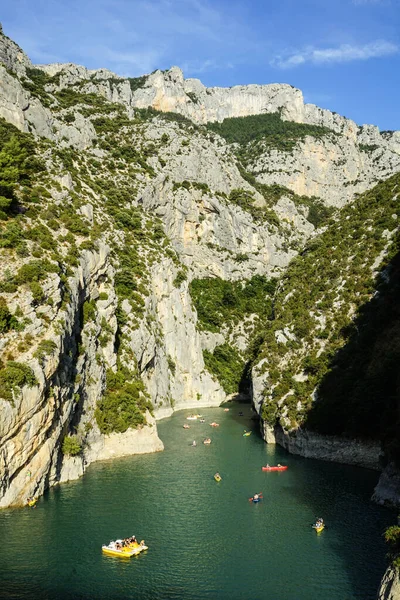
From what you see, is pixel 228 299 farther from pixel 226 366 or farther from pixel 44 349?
pixel 44 349

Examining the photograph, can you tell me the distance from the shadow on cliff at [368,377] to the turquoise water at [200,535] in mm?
5175

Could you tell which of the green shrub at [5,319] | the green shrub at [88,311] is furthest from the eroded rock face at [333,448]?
the green shrub at [5,319]

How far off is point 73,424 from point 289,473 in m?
25.5

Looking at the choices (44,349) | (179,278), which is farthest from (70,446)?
(179,278)

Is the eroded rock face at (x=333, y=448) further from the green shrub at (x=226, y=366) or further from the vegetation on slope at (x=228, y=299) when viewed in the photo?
the vegetation on slope at (x=228, y=299)

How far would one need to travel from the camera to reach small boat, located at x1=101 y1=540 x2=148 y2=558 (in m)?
35.1

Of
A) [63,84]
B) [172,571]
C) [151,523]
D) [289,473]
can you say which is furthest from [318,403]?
[63,84]

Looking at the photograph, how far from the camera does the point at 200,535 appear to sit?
3931cm

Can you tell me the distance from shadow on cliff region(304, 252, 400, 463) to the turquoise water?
5.18m

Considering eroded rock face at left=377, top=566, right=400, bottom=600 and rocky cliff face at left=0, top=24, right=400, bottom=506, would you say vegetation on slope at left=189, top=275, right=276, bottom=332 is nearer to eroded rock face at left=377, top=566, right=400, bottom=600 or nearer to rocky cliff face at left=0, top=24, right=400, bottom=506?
rocky cliff face at left=0, top=24, right=400, bottom=506

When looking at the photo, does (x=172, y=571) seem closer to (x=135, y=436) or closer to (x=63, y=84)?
(x=135, y=436)

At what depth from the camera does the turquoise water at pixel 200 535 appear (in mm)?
31312

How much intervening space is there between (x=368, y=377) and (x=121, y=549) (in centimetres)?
3694

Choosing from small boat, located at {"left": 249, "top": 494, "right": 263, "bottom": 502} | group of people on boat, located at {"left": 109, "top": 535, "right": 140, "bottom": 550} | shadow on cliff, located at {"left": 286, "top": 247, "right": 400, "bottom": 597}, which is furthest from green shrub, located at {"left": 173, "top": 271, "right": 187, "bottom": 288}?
group of people on boat, located at {"left": 109, "top": 535, "right": 140, "bottom": 550}
